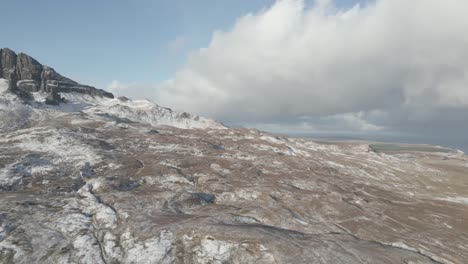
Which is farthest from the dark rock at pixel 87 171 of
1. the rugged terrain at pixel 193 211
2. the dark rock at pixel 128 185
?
the dark rock at pixel 128 185

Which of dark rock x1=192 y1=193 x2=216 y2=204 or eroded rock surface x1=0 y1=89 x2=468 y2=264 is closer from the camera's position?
eroded rock surface x1=0 y1=89 x2=468 y2=264

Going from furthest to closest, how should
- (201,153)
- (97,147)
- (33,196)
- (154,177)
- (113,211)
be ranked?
1. (201,153)
2. (97,147)
3. (154,177)
4. (33,196)
5. (113,211)

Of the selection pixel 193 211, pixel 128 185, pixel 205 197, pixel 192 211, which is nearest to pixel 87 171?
pixel 128 185

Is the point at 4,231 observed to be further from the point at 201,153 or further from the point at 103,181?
the point at 201,153

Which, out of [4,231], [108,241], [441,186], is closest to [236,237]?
[108,241]

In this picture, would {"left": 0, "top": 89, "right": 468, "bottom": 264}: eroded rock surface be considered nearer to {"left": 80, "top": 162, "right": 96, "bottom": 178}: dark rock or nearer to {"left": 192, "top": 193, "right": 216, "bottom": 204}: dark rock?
{"left": 80, "top": 162, "right": 96, "bottom": 178}: dark rock

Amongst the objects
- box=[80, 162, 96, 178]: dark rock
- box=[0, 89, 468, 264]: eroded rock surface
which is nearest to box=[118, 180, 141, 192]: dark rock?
box=[0, 89, 468, 264]: eroded rock surface
